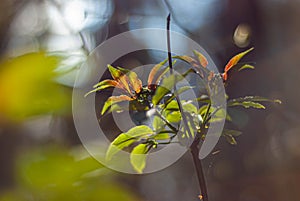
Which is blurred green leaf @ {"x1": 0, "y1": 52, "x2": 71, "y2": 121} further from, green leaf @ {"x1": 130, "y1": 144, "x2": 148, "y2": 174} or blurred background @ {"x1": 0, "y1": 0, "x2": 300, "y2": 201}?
green leaf @ {"x1": 130, "y1": 144, "x2": 148, "y2": 174}

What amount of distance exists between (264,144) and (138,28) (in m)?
0.32

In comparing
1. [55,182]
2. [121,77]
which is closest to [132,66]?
[121,77]

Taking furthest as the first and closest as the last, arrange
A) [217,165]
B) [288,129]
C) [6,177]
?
[288,129] → [217,165] → [6,177]

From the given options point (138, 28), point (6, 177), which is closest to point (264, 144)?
point (138, 28)

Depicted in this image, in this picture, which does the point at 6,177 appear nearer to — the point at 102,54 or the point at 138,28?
the point at 102,54

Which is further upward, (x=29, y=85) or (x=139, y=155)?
(x=29, y=85)

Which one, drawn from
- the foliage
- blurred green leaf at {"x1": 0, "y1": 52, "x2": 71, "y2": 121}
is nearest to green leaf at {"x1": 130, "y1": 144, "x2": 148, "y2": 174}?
the foliage

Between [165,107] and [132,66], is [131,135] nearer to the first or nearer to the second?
[165,107]

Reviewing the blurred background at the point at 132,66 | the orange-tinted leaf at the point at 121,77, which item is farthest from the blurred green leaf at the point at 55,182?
the orange-tinted leaf at the point at 121,77

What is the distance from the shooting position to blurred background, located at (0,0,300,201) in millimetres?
317

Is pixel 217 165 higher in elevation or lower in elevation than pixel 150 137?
lower

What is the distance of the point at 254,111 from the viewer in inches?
24.1

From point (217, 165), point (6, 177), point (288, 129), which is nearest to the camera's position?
point (6, 177)

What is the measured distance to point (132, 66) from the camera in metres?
0.59
